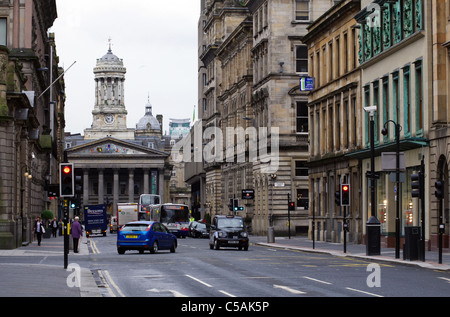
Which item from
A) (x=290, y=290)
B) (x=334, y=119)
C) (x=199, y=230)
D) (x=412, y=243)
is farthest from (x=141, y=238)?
(x=199, y=230)

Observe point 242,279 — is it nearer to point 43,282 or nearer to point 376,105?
point 43,282

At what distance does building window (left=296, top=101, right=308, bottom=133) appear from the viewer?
76.8 metres

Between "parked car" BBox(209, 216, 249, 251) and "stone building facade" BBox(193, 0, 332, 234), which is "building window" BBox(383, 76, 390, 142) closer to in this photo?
"parked car" BBox(209, 216, 249, 251)

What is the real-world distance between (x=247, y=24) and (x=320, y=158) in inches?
1108

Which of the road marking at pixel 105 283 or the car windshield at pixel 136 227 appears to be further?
the car windshield at pixel 136 227

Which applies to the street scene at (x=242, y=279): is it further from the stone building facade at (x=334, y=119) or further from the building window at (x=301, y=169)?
the building window at (x=301, y=169)

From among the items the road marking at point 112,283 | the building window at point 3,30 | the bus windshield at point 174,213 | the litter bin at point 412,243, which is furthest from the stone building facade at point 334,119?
the bus windshield at point 174,213

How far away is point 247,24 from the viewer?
291ft

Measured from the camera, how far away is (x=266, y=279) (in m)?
25.6

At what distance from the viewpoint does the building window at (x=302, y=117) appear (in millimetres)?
76750

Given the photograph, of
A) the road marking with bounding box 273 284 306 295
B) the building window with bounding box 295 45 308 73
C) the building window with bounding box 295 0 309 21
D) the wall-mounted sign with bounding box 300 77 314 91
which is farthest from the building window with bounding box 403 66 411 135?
the building window with bounding box 295 0 309 21

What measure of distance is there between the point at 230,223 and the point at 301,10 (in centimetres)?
3091

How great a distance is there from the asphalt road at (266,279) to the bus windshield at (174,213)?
5561 centimetres
